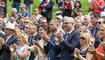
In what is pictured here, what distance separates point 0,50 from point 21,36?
2.20 feet

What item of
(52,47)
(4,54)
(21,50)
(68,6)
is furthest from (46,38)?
(68,6)

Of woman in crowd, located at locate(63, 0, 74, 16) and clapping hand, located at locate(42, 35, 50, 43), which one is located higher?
clapping hand, located at locate(42, 35, 50, 43)

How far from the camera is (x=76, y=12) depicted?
13.6 meters

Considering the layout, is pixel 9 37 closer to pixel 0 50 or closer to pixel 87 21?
pixel 0 50

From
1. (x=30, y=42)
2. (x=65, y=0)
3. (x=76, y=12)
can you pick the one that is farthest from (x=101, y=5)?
(x=30, y=42)

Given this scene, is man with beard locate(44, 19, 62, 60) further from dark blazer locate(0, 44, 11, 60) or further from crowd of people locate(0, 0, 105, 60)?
dark blazer locate(0, 44, 11, 60)

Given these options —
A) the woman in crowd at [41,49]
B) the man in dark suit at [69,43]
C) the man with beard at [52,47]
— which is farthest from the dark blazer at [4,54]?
the man in dark suit at [69,43]

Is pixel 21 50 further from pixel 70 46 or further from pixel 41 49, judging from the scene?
pixel 70 46

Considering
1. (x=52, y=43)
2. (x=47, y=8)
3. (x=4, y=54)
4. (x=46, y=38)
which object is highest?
(x=46, y=38)

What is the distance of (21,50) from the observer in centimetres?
814

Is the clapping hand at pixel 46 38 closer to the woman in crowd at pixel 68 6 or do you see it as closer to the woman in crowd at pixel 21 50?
the woman in crowd at pixel 21 50

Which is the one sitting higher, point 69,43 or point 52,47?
point 69,43

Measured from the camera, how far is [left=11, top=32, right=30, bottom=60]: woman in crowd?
8.04 meters

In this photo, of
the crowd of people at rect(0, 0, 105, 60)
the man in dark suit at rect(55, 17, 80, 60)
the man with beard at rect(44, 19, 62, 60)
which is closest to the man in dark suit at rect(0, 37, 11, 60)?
the crowd of people at rect(0, 0, 105, 60)
